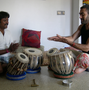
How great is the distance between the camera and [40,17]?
14.9 feet

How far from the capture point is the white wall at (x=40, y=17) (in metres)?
4.28

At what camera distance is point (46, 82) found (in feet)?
5.82

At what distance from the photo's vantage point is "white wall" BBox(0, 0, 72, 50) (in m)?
4.28

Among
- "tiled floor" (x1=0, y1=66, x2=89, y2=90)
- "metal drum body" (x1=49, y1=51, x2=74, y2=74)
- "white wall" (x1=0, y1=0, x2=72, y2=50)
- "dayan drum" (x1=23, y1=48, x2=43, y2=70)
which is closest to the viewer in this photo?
"tiled floor" (x1=0, y1=66, x2=89, y2=90)

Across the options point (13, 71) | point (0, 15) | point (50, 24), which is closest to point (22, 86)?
point (13, 71)

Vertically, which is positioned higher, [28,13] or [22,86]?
[28,13]

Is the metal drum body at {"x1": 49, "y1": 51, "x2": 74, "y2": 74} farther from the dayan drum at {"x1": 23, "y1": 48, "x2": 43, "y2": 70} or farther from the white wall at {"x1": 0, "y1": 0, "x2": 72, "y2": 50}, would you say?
the white wall at {"x1": 0, "y1": 0, "x2": 72, "y2": 50}

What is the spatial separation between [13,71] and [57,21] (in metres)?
3.31

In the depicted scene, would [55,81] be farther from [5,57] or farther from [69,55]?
[5,57]

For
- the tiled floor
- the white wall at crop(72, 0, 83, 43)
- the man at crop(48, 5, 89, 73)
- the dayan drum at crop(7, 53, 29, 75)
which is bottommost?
the tiled floor

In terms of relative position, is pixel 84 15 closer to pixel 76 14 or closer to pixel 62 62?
pixel 62 62

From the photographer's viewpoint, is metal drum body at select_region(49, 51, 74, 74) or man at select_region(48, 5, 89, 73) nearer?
metal drum body at select_region(49, 51, 74, 74)

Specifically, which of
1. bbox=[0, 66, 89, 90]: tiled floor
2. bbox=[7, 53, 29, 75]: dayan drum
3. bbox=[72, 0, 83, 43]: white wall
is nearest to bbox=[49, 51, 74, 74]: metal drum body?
bbox=[0, 66, 89, 90]: tiled floor

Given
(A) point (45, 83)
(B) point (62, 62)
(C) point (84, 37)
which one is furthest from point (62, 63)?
(C) point (84, 37)
